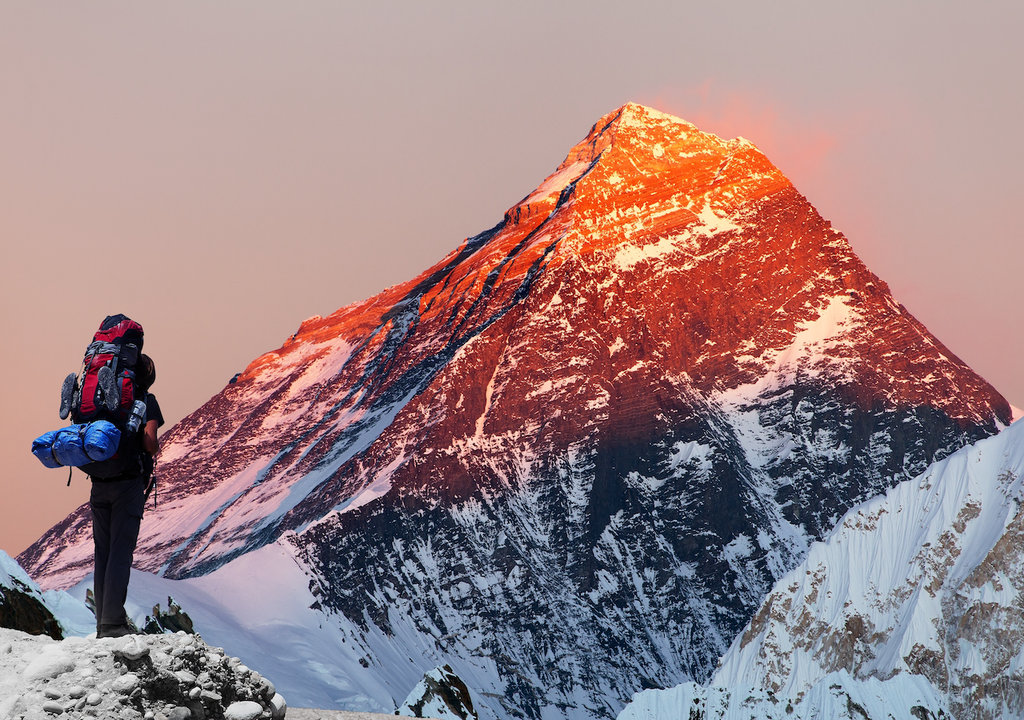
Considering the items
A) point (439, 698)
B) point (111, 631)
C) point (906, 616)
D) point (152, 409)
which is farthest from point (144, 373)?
point (906, 616)

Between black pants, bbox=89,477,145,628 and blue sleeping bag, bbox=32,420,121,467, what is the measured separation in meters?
0.56

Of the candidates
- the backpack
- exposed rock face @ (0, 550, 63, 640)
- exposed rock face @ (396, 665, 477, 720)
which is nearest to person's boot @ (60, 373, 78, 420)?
the backpack

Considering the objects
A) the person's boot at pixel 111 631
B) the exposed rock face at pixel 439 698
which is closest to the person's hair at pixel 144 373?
the person's boot at pixel 111 631

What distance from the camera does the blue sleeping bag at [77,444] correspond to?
38.1 feet

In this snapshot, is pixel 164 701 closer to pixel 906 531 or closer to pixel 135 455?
pixel 135 455

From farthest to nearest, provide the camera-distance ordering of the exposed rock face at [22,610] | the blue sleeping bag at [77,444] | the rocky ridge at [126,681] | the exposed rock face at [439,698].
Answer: the exposed rock face at [439,698] < the exposed rock face at [22,610] < the blue sleeping bag at [77,444] < the rocky ridge at [126,681]

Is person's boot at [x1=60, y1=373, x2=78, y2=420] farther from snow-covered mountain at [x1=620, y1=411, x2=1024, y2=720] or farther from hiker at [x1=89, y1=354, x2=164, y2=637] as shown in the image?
snow-covered mountain at [x1=620, y1=411, x2=1024, y2=720]

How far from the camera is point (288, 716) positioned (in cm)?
1302

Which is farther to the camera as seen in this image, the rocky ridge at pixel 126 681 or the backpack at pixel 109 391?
the backpack at pixel 109 391

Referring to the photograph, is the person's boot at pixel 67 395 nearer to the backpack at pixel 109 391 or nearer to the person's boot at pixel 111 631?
the backpack at pixel 109 391

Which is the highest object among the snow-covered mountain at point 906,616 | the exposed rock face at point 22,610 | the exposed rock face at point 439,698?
the exposed rock face at point 439,698

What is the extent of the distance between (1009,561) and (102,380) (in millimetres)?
127339

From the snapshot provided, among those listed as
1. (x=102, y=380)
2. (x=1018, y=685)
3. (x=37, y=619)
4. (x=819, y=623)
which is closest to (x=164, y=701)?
(x=102, y=380)

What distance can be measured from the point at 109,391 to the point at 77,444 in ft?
2.02
